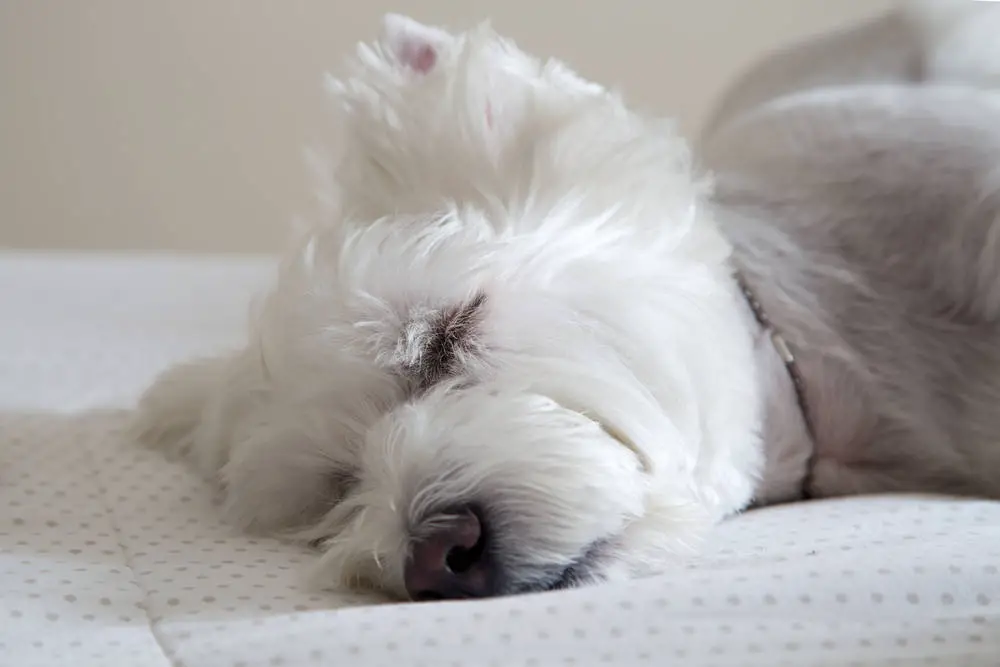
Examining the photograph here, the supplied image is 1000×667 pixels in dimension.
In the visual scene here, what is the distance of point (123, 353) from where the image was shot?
1881mm

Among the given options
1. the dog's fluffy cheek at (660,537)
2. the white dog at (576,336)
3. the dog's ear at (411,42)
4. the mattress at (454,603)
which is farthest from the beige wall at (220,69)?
the dog's fluffy cheek at (660,537)

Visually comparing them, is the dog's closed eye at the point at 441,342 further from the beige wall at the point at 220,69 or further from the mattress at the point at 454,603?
the beige wall at the point at 220,69

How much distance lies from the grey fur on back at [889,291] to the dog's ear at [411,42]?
1.27 ft

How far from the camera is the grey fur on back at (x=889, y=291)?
1.17 m

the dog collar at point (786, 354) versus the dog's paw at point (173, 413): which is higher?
the dog collar at point (786, 354)

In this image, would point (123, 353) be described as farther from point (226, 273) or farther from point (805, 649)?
point (805, 649)

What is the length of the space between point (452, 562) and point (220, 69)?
245cm

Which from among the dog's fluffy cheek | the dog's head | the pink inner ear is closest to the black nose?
the dog's head

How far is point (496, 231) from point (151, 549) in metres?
0.42

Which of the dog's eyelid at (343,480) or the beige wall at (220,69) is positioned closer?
the dog's eyelid at (343,480)

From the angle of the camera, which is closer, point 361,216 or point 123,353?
point 361,216

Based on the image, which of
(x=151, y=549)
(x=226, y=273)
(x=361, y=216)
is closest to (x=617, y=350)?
(x=361, y=216)

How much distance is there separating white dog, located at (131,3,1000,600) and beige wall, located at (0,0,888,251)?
169cm

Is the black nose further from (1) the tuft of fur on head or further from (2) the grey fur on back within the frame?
(2) the grey fur on back
